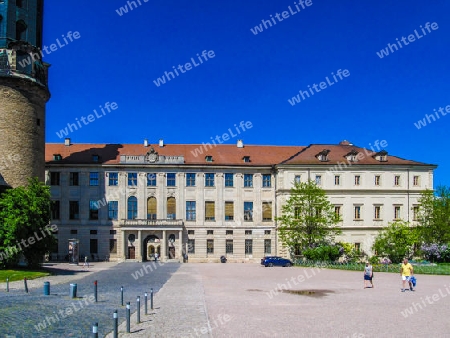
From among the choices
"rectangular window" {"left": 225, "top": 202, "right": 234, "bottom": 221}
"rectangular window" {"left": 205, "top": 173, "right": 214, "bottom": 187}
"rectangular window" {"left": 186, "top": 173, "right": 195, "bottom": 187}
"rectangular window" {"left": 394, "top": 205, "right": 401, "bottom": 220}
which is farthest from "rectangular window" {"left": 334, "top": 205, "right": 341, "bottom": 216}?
"rectangular window" {"left": 186, "top": 173, "right": 195, "bottom": 187}

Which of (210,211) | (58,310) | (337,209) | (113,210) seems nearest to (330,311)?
(58,310)

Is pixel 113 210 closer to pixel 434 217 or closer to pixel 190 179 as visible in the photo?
pixel 190 179

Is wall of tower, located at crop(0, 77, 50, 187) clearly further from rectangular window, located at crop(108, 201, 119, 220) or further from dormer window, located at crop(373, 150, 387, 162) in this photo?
dormer window, located at crop(373, 150, 387, 162)

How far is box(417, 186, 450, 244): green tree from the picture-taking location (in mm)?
55031

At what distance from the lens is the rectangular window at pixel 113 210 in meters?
61.6

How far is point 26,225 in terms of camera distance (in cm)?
3747

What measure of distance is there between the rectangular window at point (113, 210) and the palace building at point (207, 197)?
121 mm

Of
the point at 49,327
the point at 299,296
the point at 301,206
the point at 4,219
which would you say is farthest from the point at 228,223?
the point at 49,327

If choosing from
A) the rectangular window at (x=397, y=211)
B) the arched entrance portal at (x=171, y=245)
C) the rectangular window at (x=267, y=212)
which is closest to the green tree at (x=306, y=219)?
the rectangular window at (x=267, y=212)

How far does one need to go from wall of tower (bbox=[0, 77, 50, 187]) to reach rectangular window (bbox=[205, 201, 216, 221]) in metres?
21.3

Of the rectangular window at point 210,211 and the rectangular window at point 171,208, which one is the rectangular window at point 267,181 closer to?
the rectangular window at point 210,211

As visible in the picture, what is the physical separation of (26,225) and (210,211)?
28.5 m

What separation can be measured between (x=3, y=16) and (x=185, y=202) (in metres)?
28.6

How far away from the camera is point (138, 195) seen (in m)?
62.2
